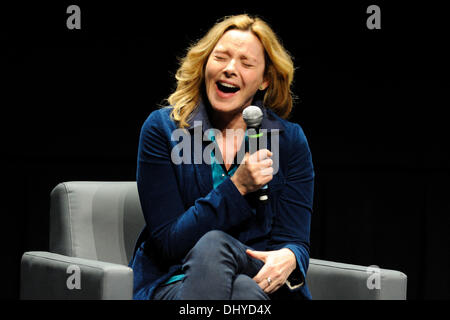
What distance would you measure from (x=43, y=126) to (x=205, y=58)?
118 centimetres

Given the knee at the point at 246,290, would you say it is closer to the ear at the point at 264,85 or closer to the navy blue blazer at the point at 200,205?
the navy blue blazer at the point at 200,205

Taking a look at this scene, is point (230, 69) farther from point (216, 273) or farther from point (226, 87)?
point (216, 273)

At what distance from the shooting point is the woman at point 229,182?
5.82 feet

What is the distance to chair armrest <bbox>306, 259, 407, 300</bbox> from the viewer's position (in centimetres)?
191

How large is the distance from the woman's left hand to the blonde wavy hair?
461mm

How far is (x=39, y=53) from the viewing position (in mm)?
2910

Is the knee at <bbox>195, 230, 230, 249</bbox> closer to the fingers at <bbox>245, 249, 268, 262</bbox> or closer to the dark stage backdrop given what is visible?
the fingers at <bbox>245, 249, 268, 262</bbox>

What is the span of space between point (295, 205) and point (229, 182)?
29 cm

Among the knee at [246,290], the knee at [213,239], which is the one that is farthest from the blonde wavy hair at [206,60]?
the knee at [246,290]

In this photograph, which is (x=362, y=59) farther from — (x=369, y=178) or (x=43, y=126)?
(x=43, y=126)

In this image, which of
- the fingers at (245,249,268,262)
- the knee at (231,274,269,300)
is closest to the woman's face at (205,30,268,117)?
the fingers at (245,249,268,262)

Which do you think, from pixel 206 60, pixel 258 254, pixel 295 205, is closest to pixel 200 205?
pixel 258 254

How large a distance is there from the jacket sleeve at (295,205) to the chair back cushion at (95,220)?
1.78ft
